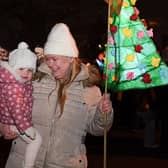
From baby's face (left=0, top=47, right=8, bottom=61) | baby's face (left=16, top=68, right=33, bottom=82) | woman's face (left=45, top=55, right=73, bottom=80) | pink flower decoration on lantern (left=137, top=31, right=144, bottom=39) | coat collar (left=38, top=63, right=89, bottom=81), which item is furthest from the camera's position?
pink flower decoration on lantern (left=137, top=31, right=144, bottom=39)

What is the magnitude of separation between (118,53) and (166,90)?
7139 millimetres

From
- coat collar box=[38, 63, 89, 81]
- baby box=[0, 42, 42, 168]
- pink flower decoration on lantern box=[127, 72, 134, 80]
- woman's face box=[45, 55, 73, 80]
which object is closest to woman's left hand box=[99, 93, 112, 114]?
coat collar box=[38, 63, 89, 81]

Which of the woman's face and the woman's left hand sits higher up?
the woman's face

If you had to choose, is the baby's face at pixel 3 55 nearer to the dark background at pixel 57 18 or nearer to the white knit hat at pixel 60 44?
the white knit hat at pixel 60 44

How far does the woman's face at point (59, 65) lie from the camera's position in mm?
4492

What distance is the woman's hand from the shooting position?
4.63 metres

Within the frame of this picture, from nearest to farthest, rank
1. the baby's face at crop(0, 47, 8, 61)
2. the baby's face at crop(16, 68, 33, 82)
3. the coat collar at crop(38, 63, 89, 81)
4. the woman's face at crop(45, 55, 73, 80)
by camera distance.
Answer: the woman's face at crop(45, 55, 73, 80) → the coat collar at crop(38, 63, 89, 81) → the baby's face at crop(16, 68, 33, 82) → the baby's face at crop(0, 47, 8, 61)

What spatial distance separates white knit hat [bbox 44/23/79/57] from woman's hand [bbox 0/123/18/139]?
595 millimetres

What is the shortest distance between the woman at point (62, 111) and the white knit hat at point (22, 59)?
148 millimetres

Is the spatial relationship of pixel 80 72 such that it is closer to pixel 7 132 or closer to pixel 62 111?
pixel 62 111

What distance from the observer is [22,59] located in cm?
476

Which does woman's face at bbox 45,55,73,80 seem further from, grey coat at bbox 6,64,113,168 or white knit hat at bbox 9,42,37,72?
white knit hat at bbox 9,42,37,72

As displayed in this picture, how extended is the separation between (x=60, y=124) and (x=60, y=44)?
580 mm

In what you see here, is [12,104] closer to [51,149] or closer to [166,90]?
[51,149]
